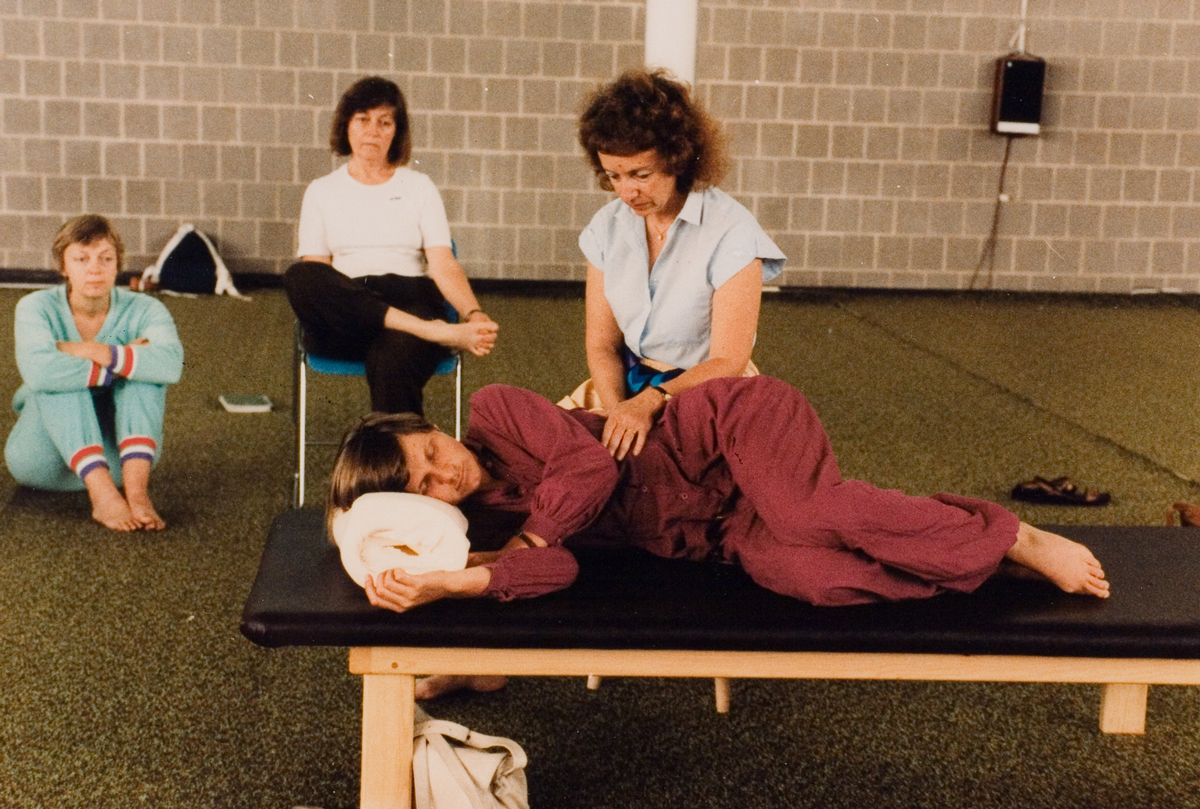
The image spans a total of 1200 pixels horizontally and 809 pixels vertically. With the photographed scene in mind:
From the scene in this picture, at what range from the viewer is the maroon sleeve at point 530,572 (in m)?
1.81

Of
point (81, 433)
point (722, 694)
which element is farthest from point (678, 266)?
point (81, 433)

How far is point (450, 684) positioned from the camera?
7.79ft

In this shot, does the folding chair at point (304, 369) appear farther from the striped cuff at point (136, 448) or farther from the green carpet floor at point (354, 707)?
the striped cuff at point (136, 448)

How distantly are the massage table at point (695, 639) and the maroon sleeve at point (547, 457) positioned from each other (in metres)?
0.13

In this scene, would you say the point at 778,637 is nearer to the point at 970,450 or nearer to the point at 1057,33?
the point at 970,450

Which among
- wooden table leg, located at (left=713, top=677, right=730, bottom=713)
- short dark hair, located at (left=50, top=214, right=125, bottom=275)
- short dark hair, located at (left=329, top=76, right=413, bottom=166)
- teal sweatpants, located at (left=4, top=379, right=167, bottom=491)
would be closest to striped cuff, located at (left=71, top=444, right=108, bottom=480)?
teal sweatpants, located at (left=4, top=379, right=167, bottom=491)

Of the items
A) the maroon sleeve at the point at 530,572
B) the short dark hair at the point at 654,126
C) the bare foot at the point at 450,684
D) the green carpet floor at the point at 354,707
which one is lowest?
the green carpet floor at the point at 354,707

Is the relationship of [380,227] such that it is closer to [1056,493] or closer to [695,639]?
[1056,493]

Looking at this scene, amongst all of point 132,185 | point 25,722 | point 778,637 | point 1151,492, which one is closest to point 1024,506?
point 1151,492

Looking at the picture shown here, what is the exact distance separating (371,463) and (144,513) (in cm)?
161

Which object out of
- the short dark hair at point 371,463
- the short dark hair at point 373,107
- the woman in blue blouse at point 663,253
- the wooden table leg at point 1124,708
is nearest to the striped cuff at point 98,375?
the short dark hair at point 373,107

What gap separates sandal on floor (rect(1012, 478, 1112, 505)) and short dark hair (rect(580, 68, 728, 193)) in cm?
164

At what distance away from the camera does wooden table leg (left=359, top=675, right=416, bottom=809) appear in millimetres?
1740

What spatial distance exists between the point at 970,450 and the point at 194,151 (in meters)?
4.64
